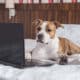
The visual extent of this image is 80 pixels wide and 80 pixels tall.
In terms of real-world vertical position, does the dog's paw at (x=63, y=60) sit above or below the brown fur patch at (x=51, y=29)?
below

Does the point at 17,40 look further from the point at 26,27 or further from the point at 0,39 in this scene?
the point at 26,27

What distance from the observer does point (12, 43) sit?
1.36 meters

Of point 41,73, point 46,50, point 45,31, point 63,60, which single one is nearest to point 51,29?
point 45,31

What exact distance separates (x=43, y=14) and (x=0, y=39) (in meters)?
1.27

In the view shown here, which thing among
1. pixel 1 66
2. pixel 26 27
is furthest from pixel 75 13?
pixel 1 66

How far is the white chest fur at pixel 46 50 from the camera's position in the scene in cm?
150

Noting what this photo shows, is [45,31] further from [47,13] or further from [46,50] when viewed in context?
[47,13]

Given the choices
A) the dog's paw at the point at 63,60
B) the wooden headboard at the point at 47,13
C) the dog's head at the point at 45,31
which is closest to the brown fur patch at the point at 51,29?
the dog's head at the point at 45,31

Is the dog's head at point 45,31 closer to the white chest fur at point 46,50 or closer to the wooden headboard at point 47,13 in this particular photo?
the white chest fur at point 46,50

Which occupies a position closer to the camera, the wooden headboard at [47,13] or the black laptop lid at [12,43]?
the black laptop lid at [12,43]

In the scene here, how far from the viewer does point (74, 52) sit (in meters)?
1.61

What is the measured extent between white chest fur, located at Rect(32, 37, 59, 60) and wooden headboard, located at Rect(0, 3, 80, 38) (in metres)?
1.00

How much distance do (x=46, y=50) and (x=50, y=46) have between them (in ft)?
0.14

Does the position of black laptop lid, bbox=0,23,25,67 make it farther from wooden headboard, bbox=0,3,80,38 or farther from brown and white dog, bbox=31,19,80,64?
wooden headboard, bbox=0,3,80,38
